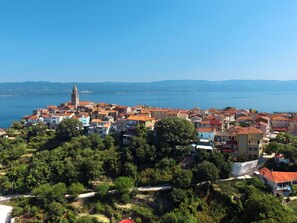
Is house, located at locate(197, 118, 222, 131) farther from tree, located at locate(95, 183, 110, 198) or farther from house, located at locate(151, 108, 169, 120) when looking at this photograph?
tree, located at locate(95, 183, 110, 198)

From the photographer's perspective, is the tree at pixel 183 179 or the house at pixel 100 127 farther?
the house at pixel 100 127

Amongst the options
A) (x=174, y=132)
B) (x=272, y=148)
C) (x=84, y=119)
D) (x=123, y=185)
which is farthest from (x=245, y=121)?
(x=84, y=119)

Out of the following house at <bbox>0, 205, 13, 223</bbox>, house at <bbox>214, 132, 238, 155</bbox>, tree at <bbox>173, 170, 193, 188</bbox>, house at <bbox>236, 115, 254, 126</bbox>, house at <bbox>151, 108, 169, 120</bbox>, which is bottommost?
house at <bbox>0, 205, 13, 223</bbox>

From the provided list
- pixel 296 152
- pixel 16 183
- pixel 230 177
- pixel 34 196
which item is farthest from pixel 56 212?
pixel 296 152

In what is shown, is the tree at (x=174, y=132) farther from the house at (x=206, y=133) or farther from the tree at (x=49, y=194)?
the tree at (x=49, y=194)

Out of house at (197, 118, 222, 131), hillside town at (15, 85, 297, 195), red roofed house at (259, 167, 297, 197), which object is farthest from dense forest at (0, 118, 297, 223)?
house at (197, 118, 222, 131)

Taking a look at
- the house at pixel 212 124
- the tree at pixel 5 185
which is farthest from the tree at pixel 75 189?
the house at pixel 212 124

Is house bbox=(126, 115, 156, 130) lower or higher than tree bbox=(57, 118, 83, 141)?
higher
